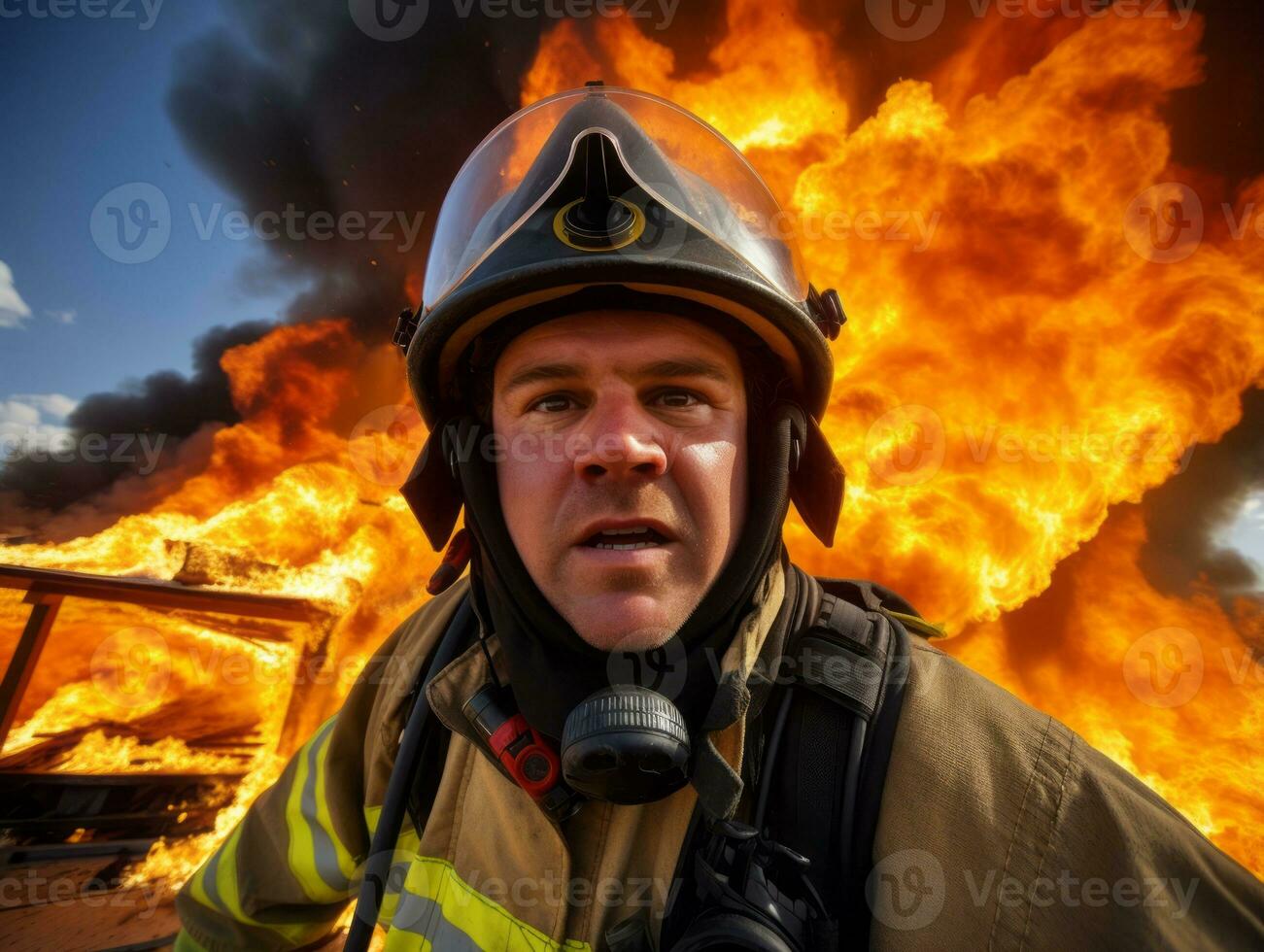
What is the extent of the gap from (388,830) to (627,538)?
1233mm

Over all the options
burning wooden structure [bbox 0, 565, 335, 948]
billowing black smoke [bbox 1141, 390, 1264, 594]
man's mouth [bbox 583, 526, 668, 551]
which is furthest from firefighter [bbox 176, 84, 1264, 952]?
billowing black smoke [bbox 1141, 390, 1264, 594]

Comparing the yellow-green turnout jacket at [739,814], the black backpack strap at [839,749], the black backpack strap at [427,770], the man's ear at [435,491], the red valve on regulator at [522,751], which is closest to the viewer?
the yellow-green turnout jacket at [739,814]

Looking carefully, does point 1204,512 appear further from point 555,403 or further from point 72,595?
point 72,595

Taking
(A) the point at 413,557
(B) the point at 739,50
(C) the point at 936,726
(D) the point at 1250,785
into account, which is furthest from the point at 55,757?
(B) the point at 739,50

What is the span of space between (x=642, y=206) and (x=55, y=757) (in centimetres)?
1065

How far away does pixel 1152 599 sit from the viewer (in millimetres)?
7332

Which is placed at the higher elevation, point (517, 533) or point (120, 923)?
point (517, 533)

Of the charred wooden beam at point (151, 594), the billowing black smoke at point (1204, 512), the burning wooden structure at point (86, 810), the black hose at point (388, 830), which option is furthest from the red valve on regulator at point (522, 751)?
the billowing black smoke at point (1204, 512)

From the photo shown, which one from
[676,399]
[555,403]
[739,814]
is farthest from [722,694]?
[555,403]

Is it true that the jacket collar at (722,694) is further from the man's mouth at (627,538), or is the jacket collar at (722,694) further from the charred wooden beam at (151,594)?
the charred wooden beam at (151,594)

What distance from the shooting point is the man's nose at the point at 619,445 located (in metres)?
1.52

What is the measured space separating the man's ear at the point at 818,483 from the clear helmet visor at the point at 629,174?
58 cm

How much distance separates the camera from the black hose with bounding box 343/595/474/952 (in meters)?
1.60

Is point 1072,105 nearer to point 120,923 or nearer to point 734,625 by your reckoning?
point 734,625
